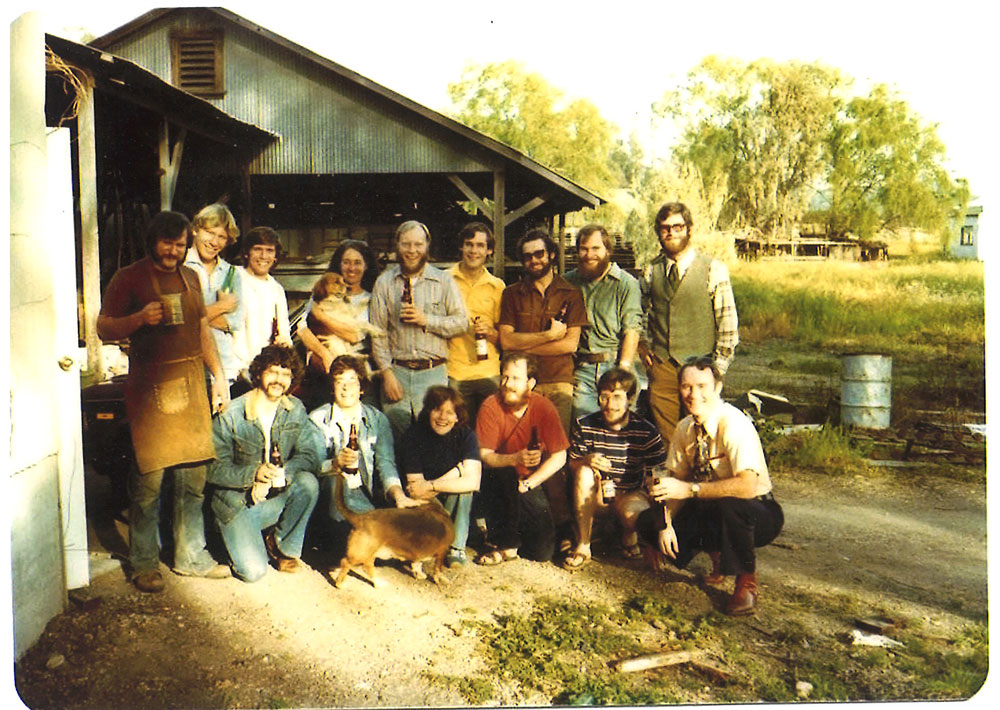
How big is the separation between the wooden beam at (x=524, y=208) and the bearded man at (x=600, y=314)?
10.3 inches

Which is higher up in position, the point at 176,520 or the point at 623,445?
the point at 623,445

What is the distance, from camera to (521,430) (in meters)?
4.57

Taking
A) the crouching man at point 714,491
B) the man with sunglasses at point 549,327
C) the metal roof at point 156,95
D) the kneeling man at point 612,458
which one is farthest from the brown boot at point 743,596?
the metal roof at point 156,95

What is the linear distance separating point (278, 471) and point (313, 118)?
1764 mm

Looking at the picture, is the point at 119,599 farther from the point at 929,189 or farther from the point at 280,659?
the point at 929,189

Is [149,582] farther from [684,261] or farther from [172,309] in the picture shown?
[684,261]

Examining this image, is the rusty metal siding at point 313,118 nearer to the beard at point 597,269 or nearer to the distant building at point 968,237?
the beard at point 597,269

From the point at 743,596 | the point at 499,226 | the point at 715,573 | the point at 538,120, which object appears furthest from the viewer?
the point at 538,120

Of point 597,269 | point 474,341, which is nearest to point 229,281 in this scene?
point 474,341

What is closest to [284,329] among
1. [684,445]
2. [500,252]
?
[500,252]

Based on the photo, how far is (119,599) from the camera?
15.0 ft

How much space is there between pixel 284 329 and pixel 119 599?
5.02ft

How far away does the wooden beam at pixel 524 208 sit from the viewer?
15.2ft

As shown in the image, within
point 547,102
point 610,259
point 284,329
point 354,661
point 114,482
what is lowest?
point 354,661
